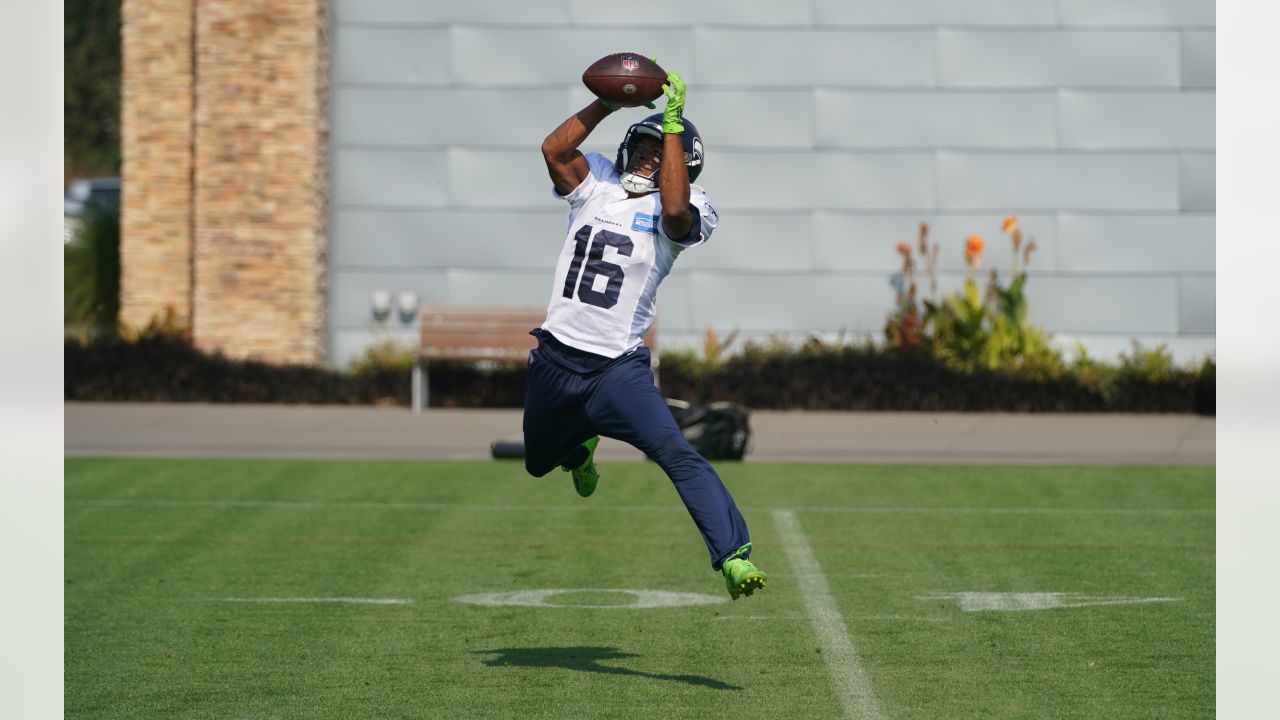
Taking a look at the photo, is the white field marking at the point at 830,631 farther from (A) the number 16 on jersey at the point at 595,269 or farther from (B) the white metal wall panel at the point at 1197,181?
(B) the white metal wall panel at the point at 1197,181

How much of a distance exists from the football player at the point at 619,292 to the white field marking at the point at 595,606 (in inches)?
67.5

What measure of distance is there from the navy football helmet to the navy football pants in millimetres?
706

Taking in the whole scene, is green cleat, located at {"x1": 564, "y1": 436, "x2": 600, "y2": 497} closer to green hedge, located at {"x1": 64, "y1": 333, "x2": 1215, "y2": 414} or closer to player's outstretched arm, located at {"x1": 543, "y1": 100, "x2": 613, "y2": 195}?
player's outstretched arm, located at {"x1": 543, "y1": 100, "x2": 613, "y2": 195}

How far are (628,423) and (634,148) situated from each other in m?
1.18

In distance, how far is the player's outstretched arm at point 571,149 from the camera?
773 cm

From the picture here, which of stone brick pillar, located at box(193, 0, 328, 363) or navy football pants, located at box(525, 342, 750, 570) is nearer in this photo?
navy football pants, located at box(525, 342, 750, 570)

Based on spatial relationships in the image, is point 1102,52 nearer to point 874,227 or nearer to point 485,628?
point 874,227

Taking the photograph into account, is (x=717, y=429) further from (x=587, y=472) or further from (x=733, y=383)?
(x=587, y=472)

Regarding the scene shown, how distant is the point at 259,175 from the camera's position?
70.7ft

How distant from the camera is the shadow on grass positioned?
7.51 meters

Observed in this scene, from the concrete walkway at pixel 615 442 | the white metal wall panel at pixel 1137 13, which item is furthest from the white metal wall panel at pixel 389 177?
the white metal wall panel at pixel 1137 13

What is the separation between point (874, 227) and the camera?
2197cm

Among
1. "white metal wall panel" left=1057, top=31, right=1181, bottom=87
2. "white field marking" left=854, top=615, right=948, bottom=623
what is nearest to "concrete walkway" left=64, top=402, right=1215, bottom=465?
"white metal wall panel" left=1057, top=31, right=1181, bottom=87

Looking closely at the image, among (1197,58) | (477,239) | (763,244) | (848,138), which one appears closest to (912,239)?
(848,138)
